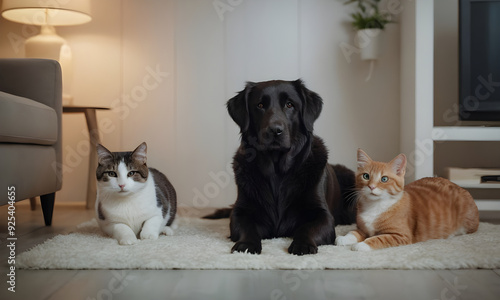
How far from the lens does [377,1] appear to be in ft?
10.5

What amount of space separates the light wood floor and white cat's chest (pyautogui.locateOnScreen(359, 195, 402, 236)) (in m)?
0.40

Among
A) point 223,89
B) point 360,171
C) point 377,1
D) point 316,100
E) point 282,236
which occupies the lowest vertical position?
point 282,236

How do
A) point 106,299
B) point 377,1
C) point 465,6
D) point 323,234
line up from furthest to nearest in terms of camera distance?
point 377,1 < point 465,6 < point 323,234 < point 106,299

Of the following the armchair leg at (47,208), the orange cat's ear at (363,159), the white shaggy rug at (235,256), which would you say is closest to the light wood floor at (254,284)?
the white shaggy rug at (235,256)

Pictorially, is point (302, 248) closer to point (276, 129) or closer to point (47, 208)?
point (276, 129)

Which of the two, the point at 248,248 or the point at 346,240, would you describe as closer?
the point at 248,248

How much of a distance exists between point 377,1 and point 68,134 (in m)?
2.33

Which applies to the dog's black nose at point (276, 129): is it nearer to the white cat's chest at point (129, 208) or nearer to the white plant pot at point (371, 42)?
the white cat's chest at point (129, 208)

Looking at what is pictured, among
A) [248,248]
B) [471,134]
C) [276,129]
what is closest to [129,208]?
[248,248]

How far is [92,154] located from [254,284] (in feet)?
6.89

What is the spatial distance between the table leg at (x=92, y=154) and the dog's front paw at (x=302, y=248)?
5.82 ft

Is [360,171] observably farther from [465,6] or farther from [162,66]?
[162,66]

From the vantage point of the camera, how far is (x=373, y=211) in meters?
1.78

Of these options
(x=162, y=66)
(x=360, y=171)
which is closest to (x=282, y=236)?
(x=360, y=171)
